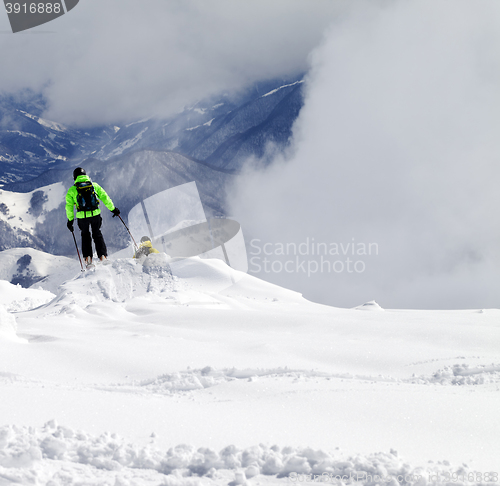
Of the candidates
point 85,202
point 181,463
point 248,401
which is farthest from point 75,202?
point 181,463

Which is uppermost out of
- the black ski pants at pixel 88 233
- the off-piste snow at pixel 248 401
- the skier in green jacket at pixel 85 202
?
the skier in green jacket at pixel 85 202

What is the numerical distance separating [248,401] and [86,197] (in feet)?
32.3

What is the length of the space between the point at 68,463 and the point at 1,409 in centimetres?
128

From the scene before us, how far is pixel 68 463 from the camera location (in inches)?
145

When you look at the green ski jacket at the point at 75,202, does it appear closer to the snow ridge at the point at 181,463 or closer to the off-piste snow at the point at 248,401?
the off-piste snow at the point at 248,401

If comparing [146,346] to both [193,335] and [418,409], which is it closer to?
[193,335]

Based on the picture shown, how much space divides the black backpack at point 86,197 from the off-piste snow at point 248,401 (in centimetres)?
393

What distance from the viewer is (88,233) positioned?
13.5m

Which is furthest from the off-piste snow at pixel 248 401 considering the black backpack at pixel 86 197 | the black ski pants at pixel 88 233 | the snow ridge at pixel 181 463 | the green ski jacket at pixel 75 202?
the black backpack at pixel 86 197

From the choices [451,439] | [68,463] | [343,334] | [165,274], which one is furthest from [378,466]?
[165,274]

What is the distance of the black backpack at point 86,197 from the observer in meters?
12.5

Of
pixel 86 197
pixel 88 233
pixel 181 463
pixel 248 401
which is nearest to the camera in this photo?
pixel 181 463

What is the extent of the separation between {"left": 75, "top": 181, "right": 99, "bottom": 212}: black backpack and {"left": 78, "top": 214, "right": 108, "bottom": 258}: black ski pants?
42 cm

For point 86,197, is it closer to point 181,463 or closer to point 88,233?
point 88,233
